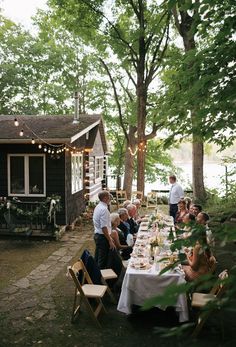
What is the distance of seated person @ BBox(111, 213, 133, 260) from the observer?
7484 millimetres

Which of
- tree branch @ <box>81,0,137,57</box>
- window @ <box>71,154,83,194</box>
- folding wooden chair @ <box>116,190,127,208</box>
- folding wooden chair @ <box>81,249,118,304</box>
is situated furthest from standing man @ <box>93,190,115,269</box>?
tree branch @ <box>81,0,137,57</box>

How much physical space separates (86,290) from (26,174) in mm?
8051

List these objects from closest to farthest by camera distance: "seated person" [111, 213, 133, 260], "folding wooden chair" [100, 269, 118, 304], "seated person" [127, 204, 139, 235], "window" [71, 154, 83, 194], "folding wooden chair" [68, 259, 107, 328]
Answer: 1. "folding wooden chair" [68, 259, 107, 328]
2. "folding wooden chair" [100, 269, 118, 304]
3. "seated person" [111, 213, 133, 260]
4. "seated person" [127, 204, 139, 235]
5. "window" [71, 154, 83, 194]

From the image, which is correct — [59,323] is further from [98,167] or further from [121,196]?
[98,167]

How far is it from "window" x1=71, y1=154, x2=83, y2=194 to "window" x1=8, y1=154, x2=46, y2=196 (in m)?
1.45

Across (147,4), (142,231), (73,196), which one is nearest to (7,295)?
(142,231)

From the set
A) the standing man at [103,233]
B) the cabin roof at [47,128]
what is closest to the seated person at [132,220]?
the standing man at [103,233]

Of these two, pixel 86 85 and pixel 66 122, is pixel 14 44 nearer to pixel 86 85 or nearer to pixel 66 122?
pixel 86 85

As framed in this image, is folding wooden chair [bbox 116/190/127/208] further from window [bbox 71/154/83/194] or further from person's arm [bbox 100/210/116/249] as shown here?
person's arm [bbox 100/210/116/249]

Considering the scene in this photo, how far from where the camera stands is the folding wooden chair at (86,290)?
17.8ft

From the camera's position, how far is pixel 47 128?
13.8m

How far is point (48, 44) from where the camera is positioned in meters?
28.3

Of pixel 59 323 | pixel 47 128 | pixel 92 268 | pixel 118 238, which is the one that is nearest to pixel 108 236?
pixel 118 238

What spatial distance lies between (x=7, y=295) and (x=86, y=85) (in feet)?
81.2
